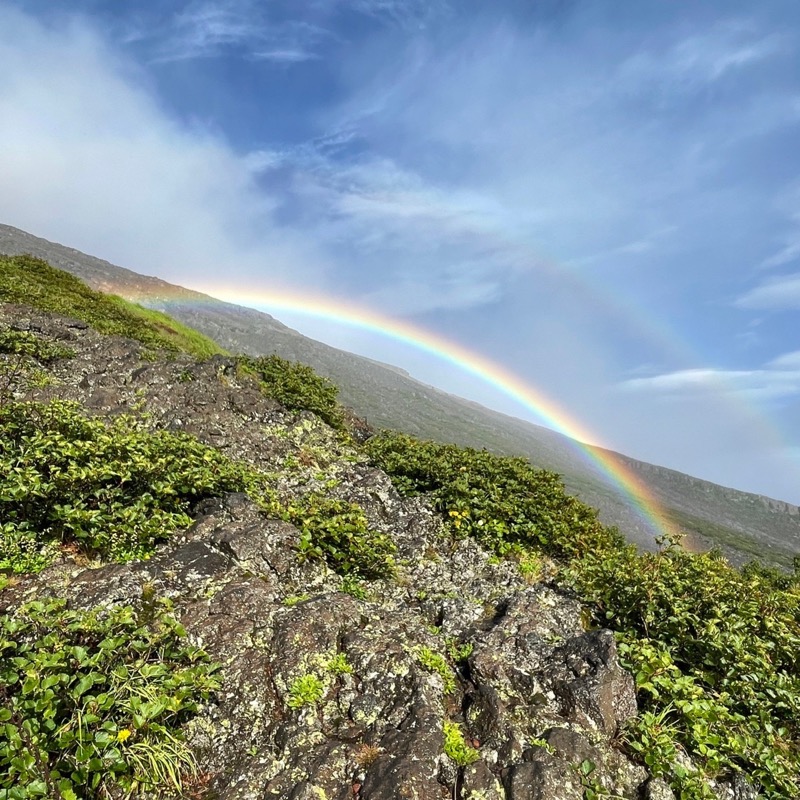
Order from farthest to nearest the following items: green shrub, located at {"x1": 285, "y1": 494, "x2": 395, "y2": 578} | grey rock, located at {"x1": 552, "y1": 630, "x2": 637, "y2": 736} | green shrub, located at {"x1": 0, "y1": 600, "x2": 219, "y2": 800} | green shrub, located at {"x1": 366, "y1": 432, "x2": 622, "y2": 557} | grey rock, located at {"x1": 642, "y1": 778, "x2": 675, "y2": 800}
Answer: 1. green shrub, located at {"x1": 366, "y1": 432, "x2": 622, "y2": 557}
2. green shrub, located at {"x1": 285, "y1": 494, "x2": 395, "y2": 578}
3. grey rock, located at {"x1": 552, "y1": 630, "x2": 637, "y2": 736}
4. grey rock, located at {"x1": 642, "y1": 778, "x2": 675, "y2": 800}
5. green shrub, located at {"x1": 0, "y1": 600, "x2": 219, "y2": 800}

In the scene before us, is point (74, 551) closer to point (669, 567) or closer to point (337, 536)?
point (337, 536)

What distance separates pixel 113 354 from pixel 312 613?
14681 mm

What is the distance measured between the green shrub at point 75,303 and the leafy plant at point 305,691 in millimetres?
17595

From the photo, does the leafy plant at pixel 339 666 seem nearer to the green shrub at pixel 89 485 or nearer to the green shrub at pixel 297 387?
the green shrub at pixel 89 485

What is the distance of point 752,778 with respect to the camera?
21.8 ft

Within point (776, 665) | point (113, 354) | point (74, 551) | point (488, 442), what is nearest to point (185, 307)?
point (488, 442)

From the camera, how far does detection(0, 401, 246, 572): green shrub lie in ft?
30.9

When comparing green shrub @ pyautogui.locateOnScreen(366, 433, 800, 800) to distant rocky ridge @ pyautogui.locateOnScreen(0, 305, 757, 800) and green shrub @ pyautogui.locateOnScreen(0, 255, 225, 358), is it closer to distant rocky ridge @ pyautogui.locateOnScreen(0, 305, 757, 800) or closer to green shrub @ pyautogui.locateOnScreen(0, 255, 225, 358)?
distant rocky ridge @ pyautogui.locateOnScreen(0, 305, 757, 800)

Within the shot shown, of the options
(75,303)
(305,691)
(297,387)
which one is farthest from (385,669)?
(75,303)

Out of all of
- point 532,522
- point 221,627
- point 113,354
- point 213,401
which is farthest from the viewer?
point 113,354

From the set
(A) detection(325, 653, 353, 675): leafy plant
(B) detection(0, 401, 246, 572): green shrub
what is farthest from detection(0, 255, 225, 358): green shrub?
(A) detection(325, 653, 353, 675): leafy plant

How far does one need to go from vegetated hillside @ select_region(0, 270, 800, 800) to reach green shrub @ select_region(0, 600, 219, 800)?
32 mm

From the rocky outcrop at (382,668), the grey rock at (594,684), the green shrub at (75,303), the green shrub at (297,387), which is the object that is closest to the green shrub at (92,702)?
the rocky outcrop at (382,668)

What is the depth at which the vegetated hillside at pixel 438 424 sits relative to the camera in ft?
234
